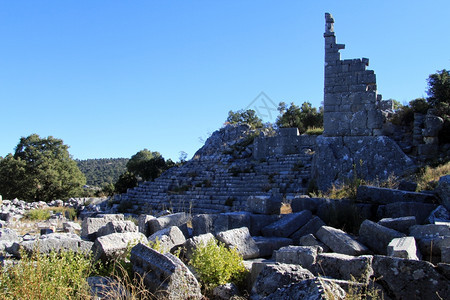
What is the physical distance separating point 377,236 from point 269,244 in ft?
5.20

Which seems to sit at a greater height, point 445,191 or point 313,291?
point 445,191

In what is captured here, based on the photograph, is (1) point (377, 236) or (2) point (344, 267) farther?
(1) point (377, 236)

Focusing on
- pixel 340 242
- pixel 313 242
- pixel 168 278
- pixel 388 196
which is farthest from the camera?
pixel 388 196

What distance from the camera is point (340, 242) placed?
5.49 metres

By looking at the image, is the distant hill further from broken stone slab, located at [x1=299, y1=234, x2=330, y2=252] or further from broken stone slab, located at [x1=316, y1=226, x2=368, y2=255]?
broken stone slab, located at [x1=316, y1=226, x2=368, y2=255]

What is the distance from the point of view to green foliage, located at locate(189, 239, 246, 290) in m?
4.50

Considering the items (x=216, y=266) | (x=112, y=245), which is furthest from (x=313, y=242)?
(x=112, y=245)

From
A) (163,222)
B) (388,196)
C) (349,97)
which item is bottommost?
(163,222)

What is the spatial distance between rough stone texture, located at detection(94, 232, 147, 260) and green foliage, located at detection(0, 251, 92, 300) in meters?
0.60

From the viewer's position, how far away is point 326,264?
4.30 metres

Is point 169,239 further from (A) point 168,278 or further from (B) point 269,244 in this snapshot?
(A) point 168,278

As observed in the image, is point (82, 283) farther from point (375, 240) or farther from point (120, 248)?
point (375, 240)

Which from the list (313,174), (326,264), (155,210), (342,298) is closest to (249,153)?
(155,210)

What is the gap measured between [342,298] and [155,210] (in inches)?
584
